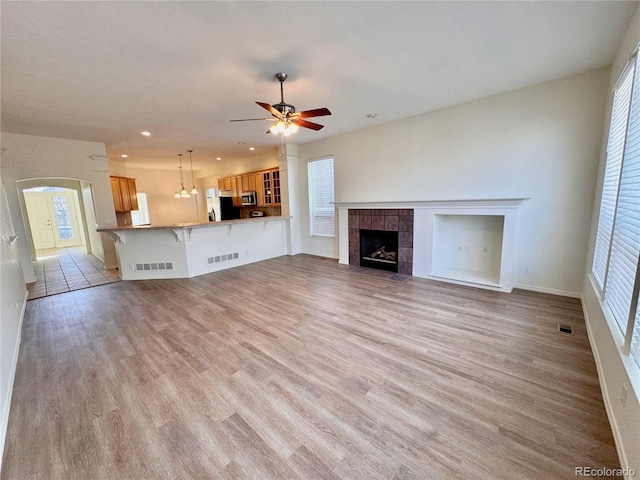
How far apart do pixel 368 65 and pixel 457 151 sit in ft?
7.71

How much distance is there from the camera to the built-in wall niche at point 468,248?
426 centimetres

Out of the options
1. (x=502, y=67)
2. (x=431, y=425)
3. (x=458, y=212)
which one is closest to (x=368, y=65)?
(x=502, y=67)

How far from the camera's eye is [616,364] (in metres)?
1.69

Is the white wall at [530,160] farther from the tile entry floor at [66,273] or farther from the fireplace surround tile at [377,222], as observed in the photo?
the tile entry floor at [66,273]

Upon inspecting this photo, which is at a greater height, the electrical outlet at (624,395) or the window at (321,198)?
the window at (321,198)

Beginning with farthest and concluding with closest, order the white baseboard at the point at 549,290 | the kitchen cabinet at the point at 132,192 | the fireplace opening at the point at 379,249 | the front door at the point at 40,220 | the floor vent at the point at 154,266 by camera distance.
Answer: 1. the front door at the point at 40,220
2. the kitchen cabinet at the point at 132,192
3. the fireplace opening at the point at 379,249
4. the floor vent at the point at 154,266
5. the white baseboard at the point at 549,290

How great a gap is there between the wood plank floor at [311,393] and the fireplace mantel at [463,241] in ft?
2.10

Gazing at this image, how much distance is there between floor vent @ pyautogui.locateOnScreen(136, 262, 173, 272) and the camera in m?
5.09

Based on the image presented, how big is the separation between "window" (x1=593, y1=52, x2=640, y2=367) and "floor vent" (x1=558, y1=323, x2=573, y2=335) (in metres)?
0.58

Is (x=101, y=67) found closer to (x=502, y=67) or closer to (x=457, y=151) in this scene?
(x=502, y=67)

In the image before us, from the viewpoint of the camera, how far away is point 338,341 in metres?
2.69

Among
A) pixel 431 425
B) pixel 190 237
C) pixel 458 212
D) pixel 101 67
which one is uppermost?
pixel 101 67

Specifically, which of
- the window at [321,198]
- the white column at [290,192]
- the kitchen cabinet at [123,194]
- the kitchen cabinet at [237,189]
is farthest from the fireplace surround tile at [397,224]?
the kitchen cabinet at [123,194]

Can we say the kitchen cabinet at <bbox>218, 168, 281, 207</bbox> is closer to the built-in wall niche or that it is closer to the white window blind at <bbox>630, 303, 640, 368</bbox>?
the built-in wall niche
